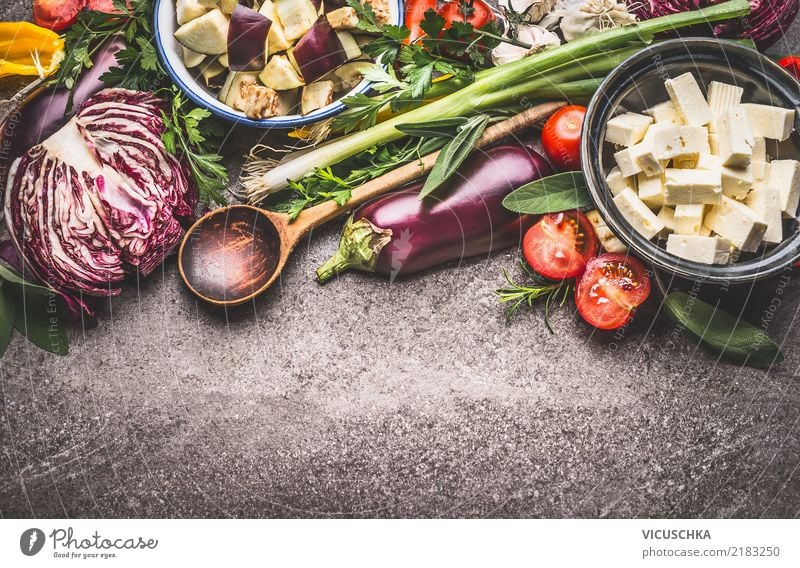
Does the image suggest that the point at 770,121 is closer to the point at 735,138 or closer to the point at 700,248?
the point at 735,138

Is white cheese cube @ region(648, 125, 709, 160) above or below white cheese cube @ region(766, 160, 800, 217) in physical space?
above

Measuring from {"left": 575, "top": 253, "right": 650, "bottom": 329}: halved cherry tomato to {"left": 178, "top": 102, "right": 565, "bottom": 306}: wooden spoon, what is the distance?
0.88 feet

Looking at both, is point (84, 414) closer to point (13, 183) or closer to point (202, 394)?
point (202, 394)

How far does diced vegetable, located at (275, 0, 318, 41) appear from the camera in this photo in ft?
3.03

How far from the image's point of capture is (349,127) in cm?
96

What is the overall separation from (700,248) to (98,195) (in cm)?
91

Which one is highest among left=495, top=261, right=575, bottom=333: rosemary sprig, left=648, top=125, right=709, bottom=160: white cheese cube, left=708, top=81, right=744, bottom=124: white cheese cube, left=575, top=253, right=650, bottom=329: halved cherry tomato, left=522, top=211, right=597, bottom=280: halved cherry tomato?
left=708, top=81, right=744, bottom=124: white cheese cube

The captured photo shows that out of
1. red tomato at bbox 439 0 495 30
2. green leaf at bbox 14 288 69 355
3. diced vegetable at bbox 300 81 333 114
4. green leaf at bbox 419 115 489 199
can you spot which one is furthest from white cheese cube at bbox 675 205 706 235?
green leaf at bbox 14 288 69 355

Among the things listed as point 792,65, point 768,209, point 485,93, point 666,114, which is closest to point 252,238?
point 485,93

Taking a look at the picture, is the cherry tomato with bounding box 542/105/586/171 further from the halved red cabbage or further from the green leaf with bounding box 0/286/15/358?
the green leaf with bounding box 0/286/15/358

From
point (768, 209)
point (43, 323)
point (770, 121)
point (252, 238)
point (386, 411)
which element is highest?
point (770, 121)

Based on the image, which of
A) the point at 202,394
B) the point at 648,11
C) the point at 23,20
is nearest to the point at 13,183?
the point at 23,20

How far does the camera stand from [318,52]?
923 millimetres

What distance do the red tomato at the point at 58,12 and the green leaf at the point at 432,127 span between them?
577mm
